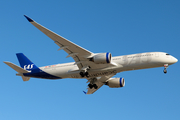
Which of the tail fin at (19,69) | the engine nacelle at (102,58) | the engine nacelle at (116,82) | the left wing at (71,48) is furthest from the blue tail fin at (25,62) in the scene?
the engine nacelle at (116,82)

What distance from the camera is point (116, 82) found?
48938mm

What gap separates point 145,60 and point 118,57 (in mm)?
4183

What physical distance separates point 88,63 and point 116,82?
958cm

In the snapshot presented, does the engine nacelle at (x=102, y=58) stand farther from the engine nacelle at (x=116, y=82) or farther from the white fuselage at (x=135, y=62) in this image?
the engine nacelle at (x=116, y=82)

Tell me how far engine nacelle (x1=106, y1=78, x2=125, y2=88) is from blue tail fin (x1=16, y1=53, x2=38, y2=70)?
1361cm

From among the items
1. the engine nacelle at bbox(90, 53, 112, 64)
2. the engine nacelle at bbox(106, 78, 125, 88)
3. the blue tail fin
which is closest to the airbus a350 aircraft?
the engine nacelle at bbox(90, 53, 112, 64)

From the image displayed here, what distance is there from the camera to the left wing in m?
36.5

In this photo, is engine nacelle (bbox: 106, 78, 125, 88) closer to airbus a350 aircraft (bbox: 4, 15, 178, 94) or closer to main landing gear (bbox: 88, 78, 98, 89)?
main landing gear (bbox: 88, 78, 98, 89)

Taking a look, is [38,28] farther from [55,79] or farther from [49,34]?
[55,79]

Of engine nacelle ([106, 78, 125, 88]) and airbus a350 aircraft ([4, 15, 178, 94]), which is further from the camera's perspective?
engine nacelle ([106, 78, 125, 88])

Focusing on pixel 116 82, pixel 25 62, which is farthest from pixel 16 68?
pixel 116 82

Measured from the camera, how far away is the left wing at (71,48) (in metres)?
36.5

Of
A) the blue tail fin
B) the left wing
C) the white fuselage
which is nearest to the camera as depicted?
the left wing

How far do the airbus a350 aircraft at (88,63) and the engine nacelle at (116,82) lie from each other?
3984 mm
